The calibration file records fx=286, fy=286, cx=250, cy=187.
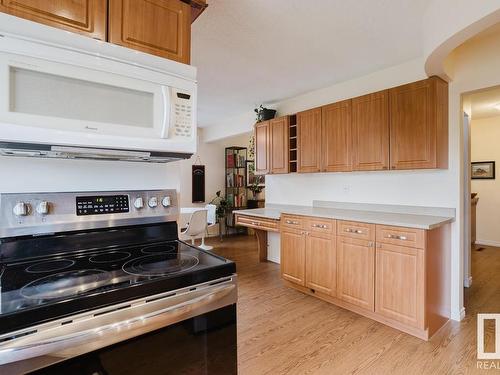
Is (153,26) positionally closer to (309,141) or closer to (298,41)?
(298,41)

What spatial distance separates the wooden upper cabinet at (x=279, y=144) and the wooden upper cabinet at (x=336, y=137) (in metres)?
0.56

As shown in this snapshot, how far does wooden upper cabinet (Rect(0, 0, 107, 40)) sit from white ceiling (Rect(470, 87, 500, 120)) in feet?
12.8

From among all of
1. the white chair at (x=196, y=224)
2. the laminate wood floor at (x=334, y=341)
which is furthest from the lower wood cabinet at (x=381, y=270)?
the white chair at (x=196, y=224)

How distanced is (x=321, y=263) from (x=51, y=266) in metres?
2.38

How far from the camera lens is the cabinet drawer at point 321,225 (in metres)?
2.83

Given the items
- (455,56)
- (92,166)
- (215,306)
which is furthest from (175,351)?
(455,56)

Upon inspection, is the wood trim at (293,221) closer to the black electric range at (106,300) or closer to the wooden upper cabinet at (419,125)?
the wooden upper cabinet at (419,125)

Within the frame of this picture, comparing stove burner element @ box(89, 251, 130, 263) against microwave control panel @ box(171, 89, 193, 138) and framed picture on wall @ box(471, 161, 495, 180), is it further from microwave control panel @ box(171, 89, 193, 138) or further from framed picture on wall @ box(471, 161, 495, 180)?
framed picture on wall @ box(471, 161, 495, 180)

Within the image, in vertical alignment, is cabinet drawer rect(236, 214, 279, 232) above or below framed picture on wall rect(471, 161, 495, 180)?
below

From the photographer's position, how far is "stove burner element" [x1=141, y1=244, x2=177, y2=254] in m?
1.50

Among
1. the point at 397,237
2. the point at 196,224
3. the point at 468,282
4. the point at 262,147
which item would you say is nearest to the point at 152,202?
the point at 397,237

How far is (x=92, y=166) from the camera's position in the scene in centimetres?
150

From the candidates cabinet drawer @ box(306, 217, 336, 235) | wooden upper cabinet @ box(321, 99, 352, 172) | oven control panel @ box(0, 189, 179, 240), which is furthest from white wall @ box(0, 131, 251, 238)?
wooden upper cabinet @ box(321, 99, 352, 172)

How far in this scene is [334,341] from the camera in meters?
2.25
